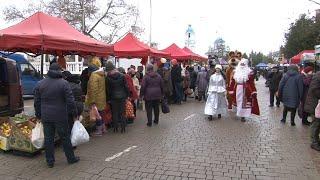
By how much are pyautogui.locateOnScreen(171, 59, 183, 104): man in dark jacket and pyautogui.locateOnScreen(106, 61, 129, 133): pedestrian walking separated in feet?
23.7

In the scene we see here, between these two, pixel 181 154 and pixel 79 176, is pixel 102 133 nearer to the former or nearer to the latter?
pixel 181 154

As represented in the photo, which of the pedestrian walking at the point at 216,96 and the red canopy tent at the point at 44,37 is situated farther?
the pedestrian walking at the point at 216,96

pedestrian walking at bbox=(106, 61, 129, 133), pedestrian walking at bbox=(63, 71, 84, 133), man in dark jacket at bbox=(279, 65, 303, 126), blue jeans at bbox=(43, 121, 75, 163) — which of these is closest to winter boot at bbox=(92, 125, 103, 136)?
pedestrian walking at bbox=(106, 61, 129, 133)

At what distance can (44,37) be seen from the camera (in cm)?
908

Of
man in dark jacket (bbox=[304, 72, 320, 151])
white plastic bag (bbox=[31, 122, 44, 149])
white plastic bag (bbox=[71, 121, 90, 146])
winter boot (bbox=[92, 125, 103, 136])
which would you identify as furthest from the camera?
winter boot (bbox=[92, 125, 103, 136])

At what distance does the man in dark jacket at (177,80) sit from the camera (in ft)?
57.7

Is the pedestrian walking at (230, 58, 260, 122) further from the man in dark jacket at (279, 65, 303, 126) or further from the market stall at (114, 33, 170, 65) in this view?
the market stall at (114, 33, 170, 65)

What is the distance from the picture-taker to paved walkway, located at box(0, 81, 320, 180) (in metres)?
6.78

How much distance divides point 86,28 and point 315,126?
3572cm

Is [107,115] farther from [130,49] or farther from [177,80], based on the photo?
[177,80]

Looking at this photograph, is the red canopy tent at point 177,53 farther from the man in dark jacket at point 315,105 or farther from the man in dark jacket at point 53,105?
the man in dark jacket at point 53,105

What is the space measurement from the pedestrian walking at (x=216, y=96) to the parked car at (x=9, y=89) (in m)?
5.35

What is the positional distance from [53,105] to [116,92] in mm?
3422

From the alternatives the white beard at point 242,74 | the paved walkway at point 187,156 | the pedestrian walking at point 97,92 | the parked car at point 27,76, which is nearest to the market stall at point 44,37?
the pedestrian walking at point 97,92
